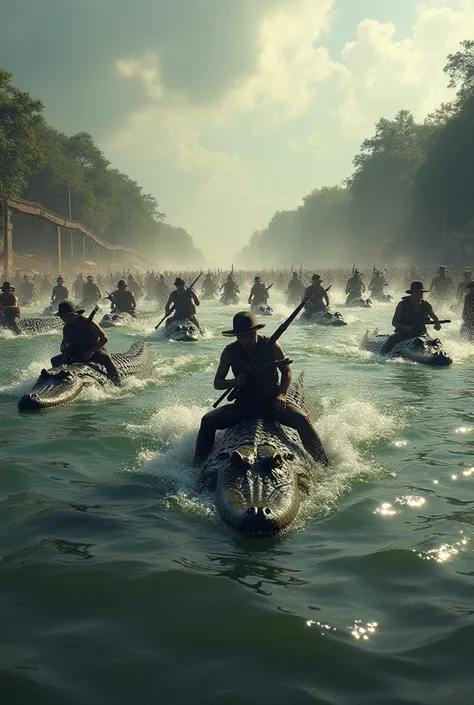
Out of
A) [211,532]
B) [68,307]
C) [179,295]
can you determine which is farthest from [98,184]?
[211,532]

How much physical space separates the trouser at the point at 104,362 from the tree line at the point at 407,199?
50953 mm

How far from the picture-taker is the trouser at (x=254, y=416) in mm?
7496

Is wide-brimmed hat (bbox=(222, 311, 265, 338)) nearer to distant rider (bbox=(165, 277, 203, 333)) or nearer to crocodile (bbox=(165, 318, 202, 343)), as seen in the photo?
crocodile (bbox=(165, 318, 202, 343))

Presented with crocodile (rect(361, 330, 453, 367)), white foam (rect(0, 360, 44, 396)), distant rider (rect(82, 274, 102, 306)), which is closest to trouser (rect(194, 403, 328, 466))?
white foam (rect(0, 360, 44, 396))

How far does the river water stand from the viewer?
3.57m

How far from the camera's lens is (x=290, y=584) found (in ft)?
15.3

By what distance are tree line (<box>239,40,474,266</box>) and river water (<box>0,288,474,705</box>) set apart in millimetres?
54641

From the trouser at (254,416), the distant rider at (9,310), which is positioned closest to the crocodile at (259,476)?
the trouser at (254,416)

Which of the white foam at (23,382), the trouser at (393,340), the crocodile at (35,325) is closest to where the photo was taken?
the white foam at (23,382)

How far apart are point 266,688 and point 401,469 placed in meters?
4.37

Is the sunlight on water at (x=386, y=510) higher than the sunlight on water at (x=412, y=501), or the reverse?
the sunlight on water at (x=412, y=501)

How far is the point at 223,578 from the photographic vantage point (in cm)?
473

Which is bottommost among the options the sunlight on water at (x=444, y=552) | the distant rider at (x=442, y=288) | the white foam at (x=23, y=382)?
the white foam at (x=23, y=382)

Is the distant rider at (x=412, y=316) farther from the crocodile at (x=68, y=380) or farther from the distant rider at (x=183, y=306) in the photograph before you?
the distant rider at (x=183, y=306)
